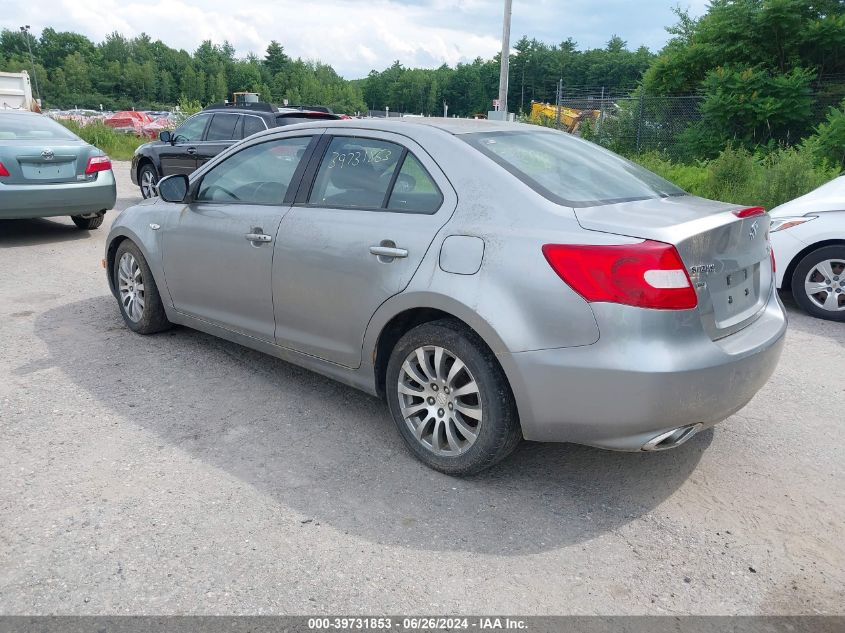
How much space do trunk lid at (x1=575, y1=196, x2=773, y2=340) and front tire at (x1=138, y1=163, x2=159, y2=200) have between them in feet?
37.0

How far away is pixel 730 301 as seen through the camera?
310 centimetres

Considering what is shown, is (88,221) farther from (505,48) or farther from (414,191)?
(505,48)

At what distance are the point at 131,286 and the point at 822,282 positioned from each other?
5.90 meters

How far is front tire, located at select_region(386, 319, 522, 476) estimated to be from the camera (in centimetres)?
311

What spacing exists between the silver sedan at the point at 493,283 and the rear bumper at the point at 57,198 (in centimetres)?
506

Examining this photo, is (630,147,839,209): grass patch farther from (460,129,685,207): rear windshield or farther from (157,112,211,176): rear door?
(157,112,211,176): rear door

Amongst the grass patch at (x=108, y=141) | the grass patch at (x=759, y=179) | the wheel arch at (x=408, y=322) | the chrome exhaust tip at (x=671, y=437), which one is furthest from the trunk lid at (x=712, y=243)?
the grass patch at (x=108, y=141)

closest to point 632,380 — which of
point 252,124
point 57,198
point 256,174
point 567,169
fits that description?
point 567,169

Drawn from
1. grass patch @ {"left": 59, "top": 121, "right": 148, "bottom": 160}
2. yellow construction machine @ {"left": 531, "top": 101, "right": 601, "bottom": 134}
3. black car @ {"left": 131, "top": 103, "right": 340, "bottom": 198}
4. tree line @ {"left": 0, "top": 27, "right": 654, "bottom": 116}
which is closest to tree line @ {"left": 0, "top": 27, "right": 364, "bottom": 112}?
tree line @ {"left": 0, "top": 27, "right": 654, "bottom": 116}

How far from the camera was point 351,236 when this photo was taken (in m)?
3.63

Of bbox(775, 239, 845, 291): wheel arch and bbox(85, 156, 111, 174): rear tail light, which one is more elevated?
bbox(85, 156, 111, 174): rear tail light

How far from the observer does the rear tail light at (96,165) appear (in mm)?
8883

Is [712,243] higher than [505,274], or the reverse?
[712,243]

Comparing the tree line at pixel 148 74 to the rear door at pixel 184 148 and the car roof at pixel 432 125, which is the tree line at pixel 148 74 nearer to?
the rear door at pixel 184 148
